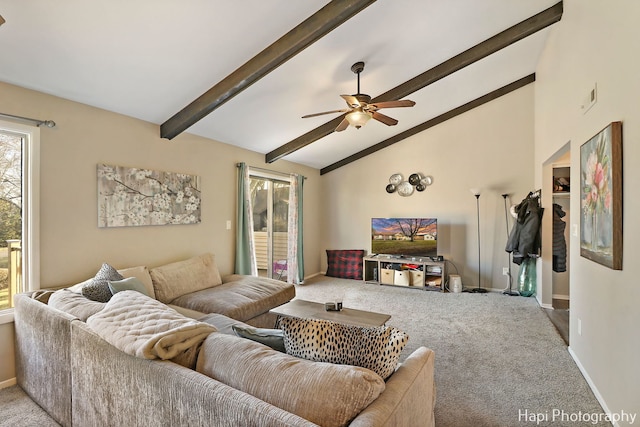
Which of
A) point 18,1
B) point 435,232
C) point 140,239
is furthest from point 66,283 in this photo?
point 435,232

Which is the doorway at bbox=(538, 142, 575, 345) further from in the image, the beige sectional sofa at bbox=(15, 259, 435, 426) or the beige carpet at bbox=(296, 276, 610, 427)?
the beige sectional sofa at bbox=(15, 259, 435, 426)

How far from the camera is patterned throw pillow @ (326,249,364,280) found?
6.41 metres

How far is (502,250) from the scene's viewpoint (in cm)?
529

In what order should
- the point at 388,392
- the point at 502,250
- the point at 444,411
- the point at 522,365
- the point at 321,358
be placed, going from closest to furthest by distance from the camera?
the point at 388,392 < the point at 321,358 < the point at 444,411 < the point at 522,365 < the point at 502,250

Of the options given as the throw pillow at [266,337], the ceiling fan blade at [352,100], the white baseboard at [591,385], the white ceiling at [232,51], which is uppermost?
the white ceiling at [232,51]

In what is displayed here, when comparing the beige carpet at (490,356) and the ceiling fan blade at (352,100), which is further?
the ceiling fan blade at (352,100)

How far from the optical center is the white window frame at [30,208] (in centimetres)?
256

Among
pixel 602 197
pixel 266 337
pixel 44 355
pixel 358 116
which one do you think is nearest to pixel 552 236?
pixel 602 197

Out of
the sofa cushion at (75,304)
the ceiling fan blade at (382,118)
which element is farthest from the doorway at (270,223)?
the sofa cushion at (75,304)

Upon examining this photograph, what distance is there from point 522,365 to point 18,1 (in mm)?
4510

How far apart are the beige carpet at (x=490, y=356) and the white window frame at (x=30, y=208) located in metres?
3.31

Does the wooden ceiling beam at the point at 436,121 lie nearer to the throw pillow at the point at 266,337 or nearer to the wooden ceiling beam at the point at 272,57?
the wooden ceiling beam at the point at 272,57

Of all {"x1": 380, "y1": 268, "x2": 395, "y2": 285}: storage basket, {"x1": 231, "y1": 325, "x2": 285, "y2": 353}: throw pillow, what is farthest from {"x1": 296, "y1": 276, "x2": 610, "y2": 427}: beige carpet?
{"x1": 231, "y1": 325, "x2": 285, "y2": 353}: throw pillow

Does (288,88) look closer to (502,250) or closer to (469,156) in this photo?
(469,156)
